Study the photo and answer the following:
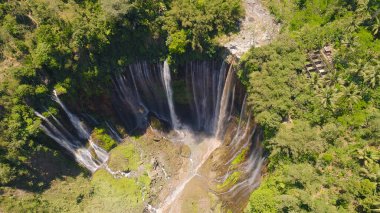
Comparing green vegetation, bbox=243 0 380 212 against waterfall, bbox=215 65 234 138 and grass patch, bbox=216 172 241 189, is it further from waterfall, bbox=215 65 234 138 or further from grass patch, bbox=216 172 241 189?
grass patch, bbox=216 172 241 189

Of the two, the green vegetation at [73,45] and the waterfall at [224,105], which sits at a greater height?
the green vegetation at [73,45]

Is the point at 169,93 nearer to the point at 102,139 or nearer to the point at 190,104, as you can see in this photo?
the point at 190,104

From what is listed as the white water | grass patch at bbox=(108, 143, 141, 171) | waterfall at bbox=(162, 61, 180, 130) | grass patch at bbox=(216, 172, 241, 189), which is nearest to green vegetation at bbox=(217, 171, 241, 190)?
grass patch at bbox=(216, 172, 241, 189)

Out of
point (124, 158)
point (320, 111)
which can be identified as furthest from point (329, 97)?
point (124, 158)

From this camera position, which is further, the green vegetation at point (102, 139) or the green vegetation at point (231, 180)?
the green vegetation at point (102, 139)

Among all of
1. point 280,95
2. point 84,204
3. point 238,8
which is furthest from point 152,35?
point 84,204

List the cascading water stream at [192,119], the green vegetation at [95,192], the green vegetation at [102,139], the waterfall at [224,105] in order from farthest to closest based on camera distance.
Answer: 1. the green vegetation at [102,139]
2. the waterfall at [224,105]
3. the cascading water stream at [192,119]
4. the green vegetation at [95,192]

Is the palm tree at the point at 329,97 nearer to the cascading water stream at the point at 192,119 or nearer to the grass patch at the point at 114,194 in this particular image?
the cascading water stream at the point at 192,119

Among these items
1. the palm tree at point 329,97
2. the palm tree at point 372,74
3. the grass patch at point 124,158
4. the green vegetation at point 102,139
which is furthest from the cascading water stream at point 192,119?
the palm tree at point 372,74
